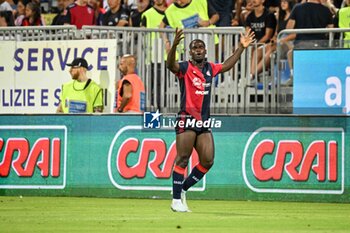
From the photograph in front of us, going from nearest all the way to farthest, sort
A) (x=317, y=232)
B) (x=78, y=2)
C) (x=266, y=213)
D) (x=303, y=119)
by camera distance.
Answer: (x=317, y=232)
(x=266, y=213)
(x=303, y=119)
(x=78, y=2)

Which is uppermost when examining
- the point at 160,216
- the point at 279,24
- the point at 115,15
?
the point at 115,15

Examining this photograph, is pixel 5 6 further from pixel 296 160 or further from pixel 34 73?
pixel 296 160

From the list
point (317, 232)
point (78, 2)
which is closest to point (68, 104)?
point (78, 2)

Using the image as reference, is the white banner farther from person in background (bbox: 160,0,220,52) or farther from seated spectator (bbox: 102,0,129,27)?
seated spectator (bbox: 102,0,129,27)

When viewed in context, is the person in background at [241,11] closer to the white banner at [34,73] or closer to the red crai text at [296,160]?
the white banner at [34,73]

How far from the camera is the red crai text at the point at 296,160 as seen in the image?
1922 cm

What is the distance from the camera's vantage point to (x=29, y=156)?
2084 cm

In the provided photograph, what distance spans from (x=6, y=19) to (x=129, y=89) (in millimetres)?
8304

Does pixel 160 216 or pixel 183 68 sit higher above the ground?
pixel 183 68

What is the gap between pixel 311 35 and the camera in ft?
65.7

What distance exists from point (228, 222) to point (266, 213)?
193 cm

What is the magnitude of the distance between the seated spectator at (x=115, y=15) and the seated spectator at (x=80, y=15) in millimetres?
937

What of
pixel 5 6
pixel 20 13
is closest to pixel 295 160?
pixel 20 13

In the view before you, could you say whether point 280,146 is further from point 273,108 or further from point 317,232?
point 317,232
